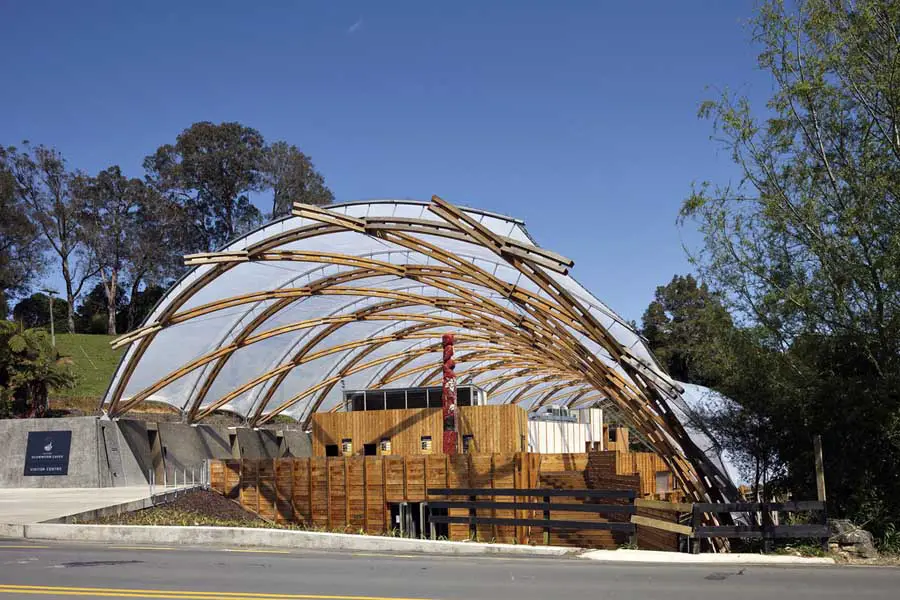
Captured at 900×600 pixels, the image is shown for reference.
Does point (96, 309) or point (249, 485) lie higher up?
point (96, 309)

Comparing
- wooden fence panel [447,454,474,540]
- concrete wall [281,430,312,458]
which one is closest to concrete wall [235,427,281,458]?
concrete wall [281,430,312,458]

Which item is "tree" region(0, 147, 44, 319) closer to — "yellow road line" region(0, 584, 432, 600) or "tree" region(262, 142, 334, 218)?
"tree" region(262, 142, 334, 218)

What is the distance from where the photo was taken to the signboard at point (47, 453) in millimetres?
32656

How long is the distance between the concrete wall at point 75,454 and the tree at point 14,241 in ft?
116

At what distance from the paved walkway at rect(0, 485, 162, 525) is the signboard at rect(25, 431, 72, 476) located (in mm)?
958

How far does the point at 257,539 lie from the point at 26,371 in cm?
2366

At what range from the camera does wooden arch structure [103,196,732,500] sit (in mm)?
24391

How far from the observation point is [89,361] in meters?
61.4

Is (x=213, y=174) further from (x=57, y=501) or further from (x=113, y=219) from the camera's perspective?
(x=57, y=501)

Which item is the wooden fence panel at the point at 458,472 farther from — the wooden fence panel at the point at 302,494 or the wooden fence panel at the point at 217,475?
the wooden fence panel at the point at 217,475

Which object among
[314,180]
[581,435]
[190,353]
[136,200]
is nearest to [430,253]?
[190,353]

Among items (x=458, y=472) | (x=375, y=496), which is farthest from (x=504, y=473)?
(x=375, y=496)

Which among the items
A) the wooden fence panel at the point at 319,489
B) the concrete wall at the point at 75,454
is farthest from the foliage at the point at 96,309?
the wooden fence panel at the point at 319,489

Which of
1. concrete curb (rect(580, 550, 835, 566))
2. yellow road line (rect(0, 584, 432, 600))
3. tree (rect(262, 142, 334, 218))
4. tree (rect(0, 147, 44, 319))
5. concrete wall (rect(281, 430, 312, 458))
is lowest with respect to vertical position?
concrete curb (rect(580, 550, 835, 566))
